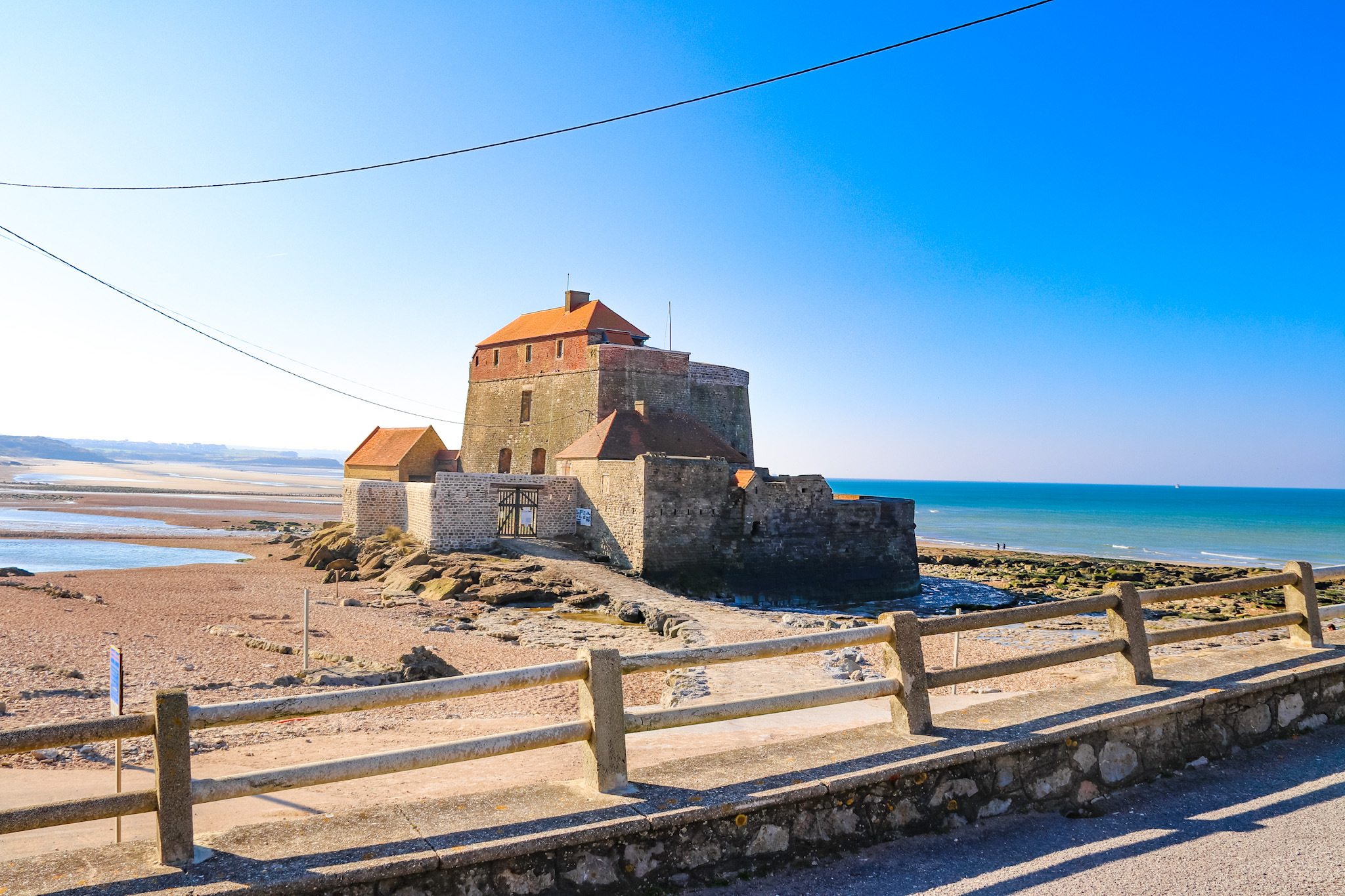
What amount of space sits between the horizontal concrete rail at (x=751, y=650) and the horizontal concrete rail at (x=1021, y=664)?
0.42m

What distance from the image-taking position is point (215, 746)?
8320mm

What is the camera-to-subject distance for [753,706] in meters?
4.21

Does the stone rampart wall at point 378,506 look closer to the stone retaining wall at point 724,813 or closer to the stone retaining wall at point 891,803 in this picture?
the stone retaining wall at point 724,813

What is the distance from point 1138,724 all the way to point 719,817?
2.92 m

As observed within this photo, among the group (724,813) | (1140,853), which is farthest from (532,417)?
(1140,853)

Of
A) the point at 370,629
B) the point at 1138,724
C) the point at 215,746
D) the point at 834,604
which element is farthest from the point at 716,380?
the point at 1138,724

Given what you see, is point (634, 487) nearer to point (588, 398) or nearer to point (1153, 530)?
point (588, 398)

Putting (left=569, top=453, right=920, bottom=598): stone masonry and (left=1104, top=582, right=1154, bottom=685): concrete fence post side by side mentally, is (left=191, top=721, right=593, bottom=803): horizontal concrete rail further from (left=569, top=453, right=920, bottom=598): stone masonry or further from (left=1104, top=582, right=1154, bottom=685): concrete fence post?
(left=569, top=453, right=920, bottom=598): stone masonry

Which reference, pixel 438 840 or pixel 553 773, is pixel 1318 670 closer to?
pixel 553 773

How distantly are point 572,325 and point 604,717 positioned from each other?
30811mm

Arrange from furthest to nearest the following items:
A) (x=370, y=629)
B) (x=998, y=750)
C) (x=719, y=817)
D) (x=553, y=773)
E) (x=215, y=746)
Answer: (x=370, y=629) → (x=215, y=746) → (x=553, y=773) → (x=998, y=750) → (x=719, y=817)

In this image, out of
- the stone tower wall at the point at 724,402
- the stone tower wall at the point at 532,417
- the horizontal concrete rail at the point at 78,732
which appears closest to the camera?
the horizontal concrete rail at the point at 78,732

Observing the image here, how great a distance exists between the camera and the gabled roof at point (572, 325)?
1307 inches

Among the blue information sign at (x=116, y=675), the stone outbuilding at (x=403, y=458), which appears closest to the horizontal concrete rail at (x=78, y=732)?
the blue information sign at (x=116, y=675)
